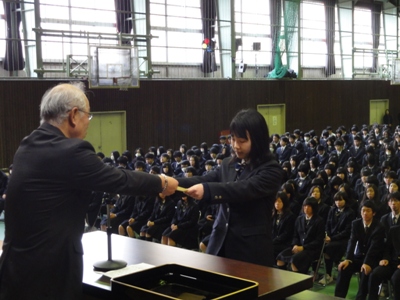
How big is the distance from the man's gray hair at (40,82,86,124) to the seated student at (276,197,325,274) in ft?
14.8

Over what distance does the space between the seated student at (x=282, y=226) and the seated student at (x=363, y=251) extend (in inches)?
32.8

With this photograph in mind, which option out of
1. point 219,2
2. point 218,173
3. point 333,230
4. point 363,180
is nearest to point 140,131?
point 219,2

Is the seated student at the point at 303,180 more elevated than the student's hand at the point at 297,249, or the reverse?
the seated student at the point at 303,180

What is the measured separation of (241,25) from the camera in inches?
779

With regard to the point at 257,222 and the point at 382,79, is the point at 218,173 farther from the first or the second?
the point at 382,79

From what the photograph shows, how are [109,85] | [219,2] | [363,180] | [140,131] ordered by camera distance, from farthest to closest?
[219,2], [140,131], [109,85], [363,180]

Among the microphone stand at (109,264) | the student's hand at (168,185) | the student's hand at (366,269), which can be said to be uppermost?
the student's hand at (168,185)

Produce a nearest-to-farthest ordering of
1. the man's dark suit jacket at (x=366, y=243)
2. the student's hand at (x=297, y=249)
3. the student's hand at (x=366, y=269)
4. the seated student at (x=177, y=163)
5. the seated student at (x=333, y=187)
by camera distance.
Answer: the student's hand at (x=366, y=269)
the man's dark suit jacket at (x=366, y=243)
the student's hand at (x=297, y=249)
the seated student at (x=333, y=187)
the seated student at (x=177, y=163)

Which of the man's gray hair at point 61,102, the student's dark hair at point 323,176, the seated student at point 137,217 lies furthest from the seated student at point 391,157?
the man's gray hair at point 61,102

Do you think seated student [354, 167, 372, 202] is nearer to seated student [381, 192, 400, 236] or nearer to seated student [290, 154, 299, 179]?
seated student [290, 154, 299, 179]

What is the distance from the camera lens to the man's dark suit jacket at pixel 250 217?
2836 mm

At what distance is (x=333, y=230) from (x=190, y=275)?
4.98 m

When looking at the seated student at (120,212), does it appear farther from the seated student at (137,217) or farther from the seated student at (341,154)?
the seated student at (341,154)

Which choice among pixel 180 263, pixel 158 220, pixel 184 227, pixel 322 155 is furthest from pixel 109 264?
pixel 322 155
